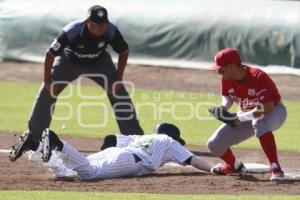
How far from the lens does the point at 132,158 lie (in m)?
9.04

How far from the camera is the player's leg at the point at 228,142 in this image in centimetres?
920

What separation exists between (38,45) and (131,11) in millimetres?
2198

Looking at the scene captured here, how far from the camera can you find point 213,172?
9.27 m

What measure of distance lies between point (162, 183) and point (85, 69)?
271 centimetres

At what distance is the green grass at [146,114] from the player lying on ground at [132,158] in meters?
2.50

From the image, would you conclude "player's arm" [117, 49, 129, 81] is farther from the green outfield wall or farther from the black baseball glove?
the green outfield wall

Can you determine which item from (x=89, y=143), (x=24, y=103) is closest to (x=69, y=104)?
(x=24, y=103)

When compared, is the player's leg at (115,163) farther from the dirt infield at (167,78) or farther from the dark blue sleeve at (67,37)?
the dirt infield at (167,78)

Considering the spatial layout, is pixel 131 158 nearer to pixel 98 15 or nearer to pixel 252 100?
pixel 252 100

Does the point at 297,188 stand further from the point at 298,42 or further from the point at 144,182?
the point at 298,42

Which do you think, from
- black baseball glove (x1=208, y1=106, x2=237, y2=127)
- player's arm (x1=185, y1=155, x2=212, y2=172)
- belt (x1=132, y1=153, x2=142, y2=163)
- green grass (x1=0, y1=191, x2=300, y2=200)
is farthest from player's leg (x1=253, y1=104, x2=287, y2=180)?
belt (x1=132, y1=153, x2=142, y2=163)

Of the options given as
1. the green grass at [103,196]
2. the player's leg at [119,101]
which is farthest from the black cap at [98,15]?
the green grass at [103,196]

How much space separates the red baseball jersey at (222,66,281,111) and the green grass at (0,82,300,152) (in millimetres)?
2540

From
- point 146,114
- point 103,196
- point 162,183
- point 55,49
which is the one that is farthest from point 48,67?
point 146,114
